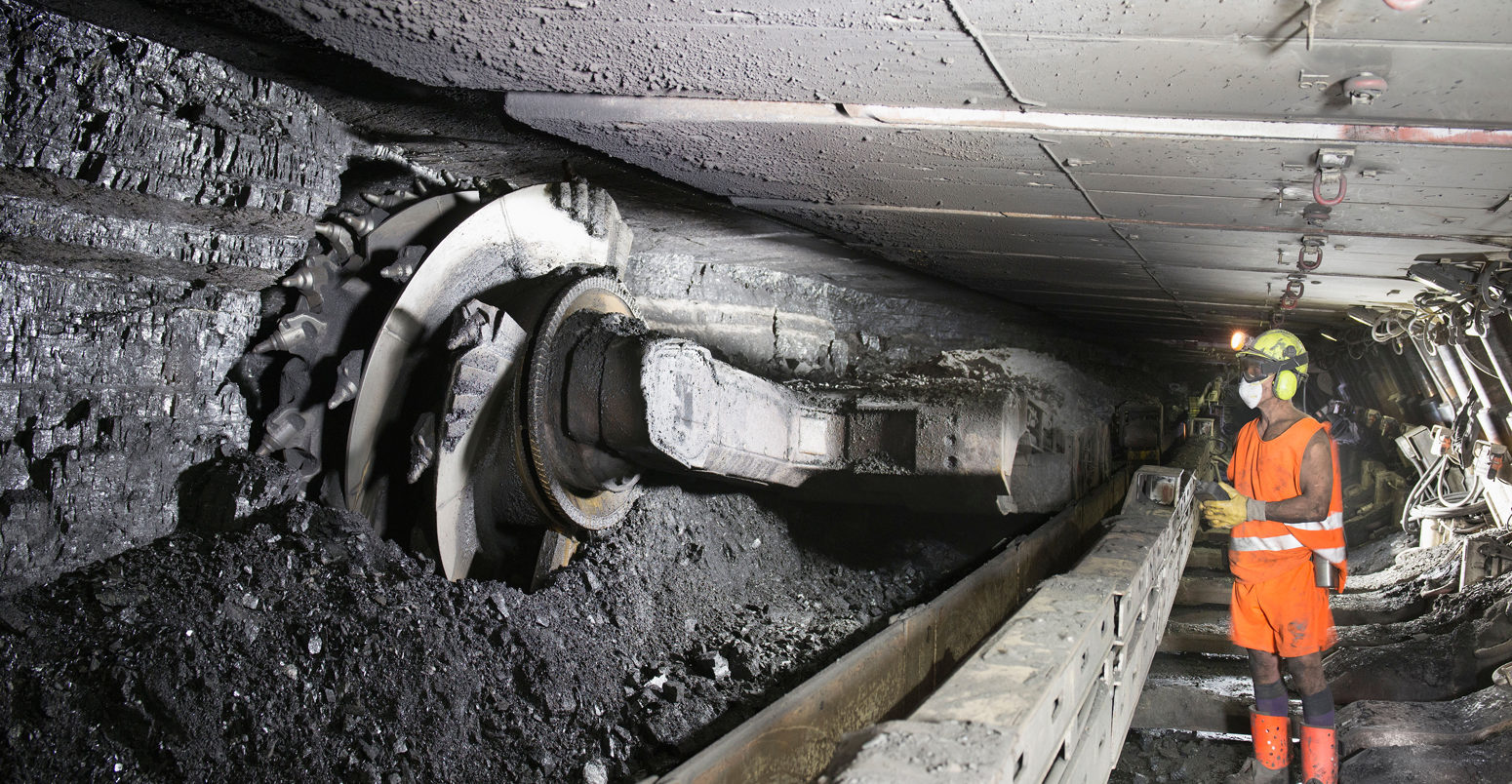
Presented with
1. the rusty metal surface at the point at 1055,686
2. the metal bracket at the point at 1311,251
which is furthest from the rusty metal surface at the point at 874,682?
the metal bracket at the point at 1311,251

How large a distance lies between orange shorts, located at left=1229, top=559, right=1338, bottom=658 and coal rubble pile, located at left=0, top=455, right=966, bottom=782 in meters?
2.21

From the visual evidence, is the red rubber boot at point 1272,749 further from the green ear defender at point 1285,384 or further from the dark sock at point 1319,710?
the green ear defender at point 1285,384

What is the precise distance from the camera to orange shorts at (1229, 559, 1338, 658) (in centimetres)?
409

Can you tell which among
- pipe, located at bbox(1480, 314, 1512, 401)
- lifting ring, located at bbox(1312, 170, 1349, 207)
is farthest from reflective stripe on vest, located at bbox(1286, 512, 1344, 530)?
pipe, located at bbox(1480, 314, 1512, 401)

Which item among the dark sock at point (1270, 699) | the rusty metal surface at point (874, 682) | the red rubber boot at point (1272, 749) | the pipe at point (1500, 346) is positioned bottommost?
the red rubber boot at point (1272, 749)

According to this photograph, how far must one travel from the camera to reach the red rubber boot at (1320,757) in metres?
3.97

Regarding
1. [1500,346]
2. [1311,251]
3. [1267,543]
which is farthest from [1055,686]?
[1500,346]

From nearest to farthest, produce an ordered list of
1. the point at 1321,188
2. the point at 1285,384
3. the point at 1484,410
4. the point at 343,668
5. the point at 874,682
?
the point at 343,668
the point at 1321,188
the point at 874,682
the point at 1285,384
the point at 1484,410

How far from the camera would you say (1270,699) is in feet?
13.7

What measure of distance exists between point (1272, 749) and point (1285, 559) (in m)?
0.90

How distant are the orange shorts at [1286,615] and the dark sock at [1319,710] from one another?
0.66 feet

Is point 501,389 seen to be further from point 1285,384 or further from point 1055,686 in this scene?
point 1285,384

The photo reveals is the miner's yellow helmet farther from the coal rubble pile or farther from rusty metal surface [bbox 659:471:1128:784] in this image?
the coal rubble pile

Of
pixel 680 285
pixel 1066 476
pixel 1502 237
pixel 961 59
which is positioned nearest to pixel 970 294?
pixel 1066 476
